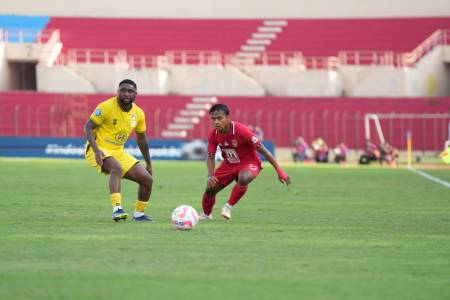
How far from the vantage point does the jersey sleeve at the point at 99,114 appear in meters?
15.0

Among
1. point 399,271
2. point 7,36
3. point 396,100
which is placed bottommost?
point 399,271

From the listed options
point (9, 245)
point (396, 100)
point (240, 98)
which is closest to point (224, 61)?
point (240, 98)

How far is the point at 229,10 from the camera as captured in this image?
2606 inches

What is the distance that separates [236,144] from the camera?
15.6m

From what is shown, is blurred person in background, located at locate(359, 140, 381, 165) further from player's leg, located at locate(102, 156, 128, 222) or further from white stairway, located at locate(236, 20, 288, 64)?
player's leg, located at locate(102, 156, 128, 222)

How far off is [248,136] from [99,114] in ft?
6.53

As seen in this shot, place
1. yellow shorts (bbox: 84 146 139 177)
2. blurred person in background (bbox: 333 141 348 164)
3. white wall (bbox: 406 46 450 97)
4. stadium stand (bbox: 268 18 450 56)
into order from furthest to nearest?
stadium stand (bbox: 268 18 450 56)
white wall (bbox: 406 46 450 97)
blurred person in background (bbox: 333 141 348 164)
yellow shorts (bbox: 84 146 139 177)

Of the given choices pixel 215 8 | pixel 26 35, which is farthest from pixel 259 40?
pixel 26 35

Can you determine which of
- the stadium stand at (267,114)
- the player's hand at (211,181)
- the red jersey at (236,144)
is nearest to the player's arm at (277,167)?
the red jersey at (236,144)

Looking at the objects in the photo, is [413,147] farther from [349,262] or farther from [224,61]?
[349,262]

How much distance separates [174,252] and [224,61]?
166ft

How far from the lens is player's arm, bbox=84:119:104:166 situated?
14.8m

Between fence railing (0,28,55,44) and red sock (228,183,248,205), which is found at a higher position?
fence railing (0,28,55,44)

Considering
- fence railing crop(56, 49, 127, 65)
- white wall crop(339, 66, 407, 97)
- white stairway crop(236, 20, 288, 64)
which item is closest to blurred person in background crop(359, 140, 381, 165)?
white wall crop(339, 66, 407, 97)
